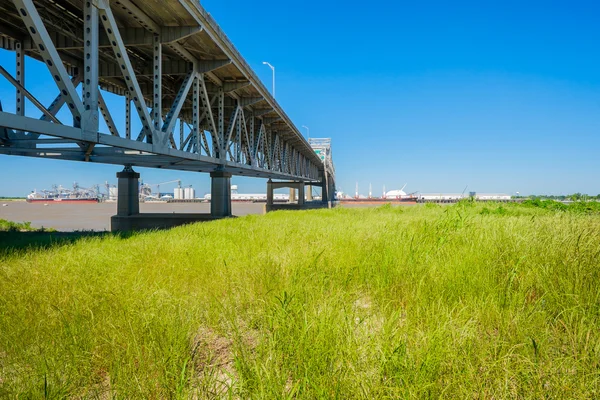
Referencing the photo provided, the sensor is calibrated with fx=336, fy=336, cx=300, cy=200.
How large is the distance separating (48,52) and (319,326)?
911 cm

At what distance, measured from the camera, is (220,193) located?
26328mm

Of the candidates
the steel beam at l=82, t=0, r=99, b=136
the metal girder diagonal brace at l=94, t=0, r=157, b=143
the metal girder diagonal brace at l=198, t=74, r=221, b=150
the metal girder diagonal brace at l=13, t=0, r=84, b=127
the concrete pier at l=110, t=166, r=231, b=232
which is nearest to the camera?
the metal girder diagonal brace at l=13, t=0, r=84, b=127

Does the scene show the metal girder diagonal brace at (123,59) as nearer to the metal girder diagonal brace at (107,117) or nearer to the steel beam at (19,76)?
the metal girder diagonal brace at (107,117)

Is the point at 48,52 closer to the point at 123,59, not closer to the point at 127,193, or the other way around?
the point at 123,59

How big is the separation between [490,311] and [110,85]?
24.0 meters

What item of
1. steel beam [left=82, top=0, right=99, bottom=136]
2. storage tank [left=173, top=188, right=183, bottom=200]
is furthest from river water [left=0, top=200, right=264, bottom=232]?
storage tank [left=173, top=188, right=183, bottom=200]

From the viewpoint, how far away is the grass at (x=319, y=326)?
78.7 inches

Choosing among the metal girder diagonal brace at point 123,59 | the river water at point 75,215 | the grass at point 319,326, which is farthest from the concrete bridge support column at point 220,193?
the grass at point 319,326

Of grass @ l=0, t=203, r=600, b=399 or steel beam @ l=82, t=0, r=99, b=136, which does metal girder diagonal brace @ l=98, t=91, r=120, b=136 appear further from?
grass @ l=0, t=203, r=600, b=399

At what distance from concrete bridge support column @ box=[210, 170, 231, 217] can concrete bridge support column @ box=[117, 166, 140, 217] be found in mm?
9112

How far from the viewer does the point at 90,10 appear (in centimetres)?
894

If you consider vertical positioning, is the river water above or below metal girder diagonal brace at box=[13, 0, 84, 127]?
below

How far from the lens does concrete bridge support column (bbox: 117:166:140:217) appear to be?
2997 centimetres

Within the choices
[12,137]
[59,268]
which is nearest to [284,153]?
[12,137]
